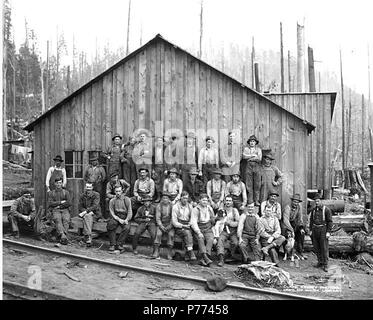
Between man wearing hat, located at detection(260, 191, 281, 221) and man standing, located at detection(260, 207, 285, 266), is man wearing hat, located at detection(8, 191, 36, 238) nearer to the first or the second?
man standing, located at detection(260, 207, 285, 266)

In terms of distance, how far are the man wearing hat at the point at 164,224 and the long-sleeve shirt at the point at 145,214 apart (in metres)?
0.19

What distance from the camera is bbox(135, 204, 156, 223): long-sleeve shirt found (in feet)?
25.0

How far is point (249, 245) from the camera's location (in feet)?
23.4

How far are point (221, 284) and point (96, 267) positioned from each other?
2240mm

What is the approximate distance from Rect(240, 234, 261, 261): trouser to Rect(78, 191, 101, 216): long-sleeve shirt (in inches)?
135

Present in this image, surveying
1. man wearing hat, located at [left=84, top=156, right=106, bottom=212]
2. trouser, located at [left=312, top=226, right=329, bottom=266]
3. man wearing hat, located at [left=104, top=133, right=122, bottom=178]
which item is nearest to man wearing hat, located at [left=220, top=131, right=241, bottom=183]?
trouser, located at [left=312, top=226, right=329, bottom=266]

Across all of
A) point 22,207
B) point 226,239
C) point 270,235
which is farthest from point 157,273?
point 22,207

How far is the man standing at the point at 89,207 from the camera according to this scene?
792 cm

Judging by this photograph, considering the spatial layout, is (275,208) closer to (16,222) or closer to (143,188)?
(143,188)

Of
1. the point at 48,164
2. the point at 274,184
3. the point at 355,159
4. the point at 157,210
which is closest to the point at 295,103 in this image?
the point at 274,184

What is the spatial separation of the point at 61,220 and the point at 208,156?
367 centimetres

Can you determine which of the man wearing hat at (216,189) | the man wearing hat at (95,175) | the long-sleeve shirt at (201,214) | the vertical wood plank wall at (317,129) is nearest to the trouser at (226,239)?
the long-sleeve shirt at (201,214)
